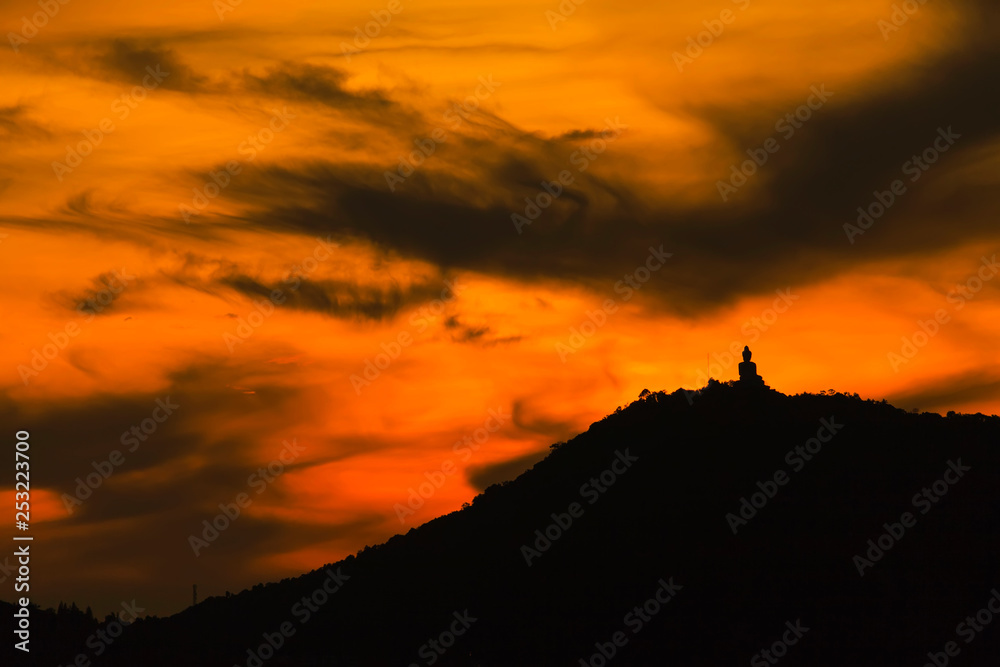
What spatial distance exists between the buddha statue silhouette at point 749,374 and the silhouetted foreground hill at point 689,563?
824 mm

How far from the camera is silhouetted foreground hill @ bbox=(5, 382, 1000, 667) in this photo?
53.1m

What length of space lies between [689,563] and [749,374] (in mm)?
13578

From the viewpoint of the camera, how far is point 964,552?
187ft

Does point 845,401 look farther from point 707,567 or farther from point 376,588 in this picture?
point 376,588

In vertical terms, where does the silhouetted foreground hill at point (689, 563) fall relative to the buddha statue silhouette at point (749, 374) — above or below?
below

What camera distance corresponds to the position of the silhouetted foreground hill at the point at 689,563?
174ft

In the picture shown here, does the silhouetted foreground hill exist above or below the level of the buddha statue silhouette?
below

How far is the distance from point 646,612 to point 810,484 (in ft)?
43.5

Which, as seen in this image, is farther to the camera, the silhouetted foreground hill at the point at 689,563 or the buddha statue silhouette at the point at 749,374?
the buddha statue silhouette at the point at 749,374

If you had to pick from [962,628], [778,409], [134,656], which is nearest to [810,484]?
[778,409]

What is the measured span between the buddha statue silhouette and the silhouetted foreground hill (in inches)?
32.4

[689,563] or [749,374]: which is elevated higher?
[749,374]

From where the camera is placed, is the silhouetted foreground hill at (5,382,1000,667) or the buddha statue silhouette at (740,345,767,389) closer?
the silhouetted foreground hill at (5,382,1000,667)

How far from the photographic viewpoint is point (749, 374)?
6706 centimetres
